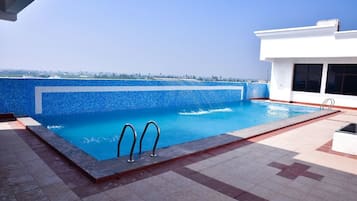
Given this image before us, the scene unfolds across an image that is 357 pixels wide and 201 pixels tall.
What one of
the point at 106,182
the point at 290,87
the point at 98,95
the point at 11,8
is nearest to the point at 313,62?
Result: the point at 290,87

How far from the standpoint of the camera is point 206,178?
3125 mm

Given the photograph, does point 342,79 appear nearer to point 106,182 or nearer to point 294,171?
point 294,171

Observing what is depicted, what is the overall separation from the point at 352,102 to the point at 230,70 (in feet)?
Result: 73.8

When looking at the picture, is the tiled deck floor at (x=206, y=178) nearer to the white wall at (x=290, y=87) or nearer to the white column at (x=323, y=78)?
the white wall at (x=290, y=87)

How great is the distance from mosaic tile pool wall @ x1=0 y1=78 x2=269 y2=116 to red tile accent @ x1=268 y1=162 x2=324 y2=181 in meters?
7.62

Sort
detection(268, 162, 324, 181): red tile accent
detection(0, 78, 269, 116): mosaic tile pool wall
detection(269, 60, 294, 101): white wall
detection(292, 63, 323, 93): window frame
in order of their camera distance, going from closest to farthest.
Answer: detection(268, 162, 324, 181): red tile accent < detection(0, 78, 269, 116): mosaic tile pool wall < detection(292, 63, 323, 93): window frame < detection(269, 60, 294, 101): white wall

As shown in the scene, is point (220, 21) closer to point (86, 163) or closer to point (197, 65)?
point (197, 65)

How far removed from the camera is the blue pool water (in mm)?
5930

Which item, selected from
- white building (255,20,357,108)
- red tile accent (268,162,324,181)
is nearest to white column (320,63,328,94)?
white building (255,20,357,108)

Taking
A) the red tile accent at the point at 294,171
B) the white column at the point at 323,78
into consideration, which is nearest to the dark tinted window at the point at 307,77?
the white column at the point at 323,78

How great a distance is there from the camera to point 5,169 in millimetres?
3088

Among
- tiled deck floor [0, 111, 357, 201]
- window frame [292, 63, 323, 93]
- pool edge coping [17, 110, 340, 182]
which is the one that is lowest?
tiled deck floor [0, 111, 357, 201]

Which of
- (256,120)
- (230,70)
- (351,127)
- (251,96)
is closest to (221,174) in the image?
(351,127)

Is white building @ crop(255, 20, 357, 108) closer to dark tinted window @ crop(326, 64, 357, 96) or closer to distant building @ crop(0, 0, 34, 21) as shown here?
dark tinted window @ crop(326, 64, 357, 96)
